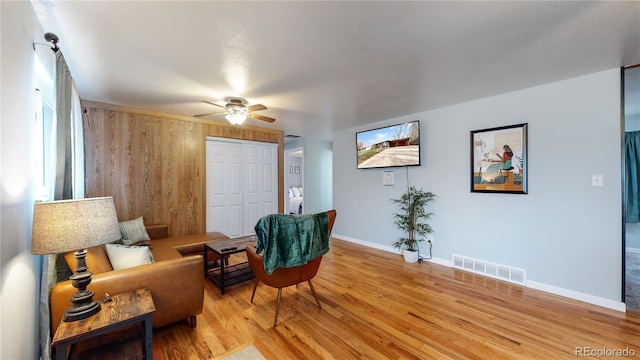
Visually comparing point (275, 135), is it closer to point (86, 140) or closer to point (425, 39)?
point (86, 140)

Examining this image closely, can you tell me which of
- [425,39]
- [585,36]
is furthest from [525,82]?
[425,39]

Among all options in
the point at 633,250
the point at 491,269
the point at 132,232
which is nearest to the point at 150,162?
the point at 132,232

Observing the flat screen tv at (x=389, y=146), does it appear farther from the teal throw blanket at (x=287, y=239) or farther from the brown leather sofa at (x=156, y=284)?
the brown leather sofa at (x=156, y=284)

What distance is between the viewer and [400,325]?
2.14 metres

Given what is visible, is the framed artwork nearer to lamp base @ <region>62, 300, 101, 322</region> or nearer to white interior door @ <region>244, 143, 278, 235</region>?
A: white interior door @ <region>244, 143, 278, 235</region>

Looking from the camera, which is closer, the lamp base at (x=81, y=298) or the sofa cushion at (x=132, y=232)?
the lamp base at (x=81, y=298)

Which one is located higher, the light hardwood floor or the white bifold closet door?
the white bifold closet door

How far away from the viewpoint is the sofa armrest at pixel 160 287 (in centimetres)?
160

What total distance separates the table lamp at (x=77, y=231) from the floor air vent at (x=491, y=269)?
3.85 metres

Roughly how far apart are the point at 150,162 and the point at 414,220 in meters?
4.21

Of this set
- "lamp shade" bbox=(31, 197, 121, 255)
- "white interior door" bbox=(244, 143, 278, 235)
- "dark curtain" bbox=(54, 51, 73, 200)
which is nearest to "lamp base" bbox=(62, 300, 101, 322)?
"lamp shade" bbox=(31, 197, 121, 255)

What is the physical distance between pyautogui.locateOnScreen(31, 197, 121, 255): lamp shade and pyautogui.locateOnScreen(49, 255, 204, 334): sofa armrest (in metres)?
0.56

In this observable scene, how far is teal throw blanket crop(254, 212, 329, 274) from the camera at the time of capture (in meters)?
2.05

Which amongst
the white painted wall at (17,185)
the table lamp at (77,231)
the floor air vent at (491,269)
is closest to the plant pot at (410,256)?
the floor air vent at (491,269)
